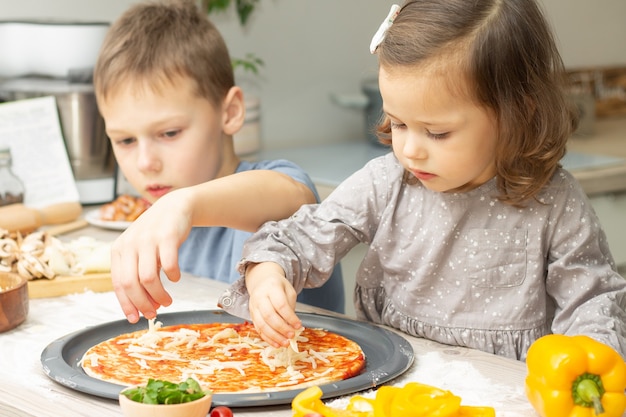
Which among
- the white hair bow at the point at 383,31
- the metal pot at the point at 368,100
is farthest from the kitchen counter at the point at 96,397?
the metal pot at the point at 368,100

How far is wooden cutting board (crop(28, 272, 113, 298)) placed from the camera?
148 cm

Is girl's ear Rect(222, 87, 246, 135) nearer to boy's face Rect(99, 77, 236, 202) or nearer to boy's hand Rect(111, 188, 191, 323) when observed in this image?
boy's face Rect(99, 77, 236, 202)

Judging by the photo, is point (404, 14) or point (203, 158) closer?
point (404, 14)

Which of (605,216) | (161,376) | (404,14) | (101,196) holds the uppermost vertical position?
(404,14)

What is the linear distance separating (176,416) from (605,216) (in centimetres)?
192

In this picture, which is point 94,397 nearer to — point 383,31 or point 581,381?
point 581,381

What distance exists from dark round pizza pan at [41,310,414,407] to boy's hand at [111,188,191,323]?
0.10 meters

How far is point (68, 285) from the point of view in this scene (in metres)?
1.50

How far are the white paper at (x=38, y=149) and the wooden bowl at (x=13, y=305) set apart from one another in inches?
34.8

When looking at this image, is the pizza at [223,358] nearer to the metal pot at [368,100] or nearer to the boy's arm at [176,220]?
the boy's arm at [176,220]

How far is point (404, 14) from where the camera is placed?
1277mm

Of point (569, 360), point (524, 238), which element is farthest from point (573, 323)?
point (569, 360)

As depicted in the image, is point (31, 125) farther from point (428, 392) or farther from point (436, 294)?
point (428, 392)

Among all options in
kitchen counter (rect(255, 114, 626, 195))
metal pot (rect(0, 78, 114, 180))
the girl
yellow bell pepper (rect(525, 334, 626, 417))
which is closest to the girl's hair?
the girl
